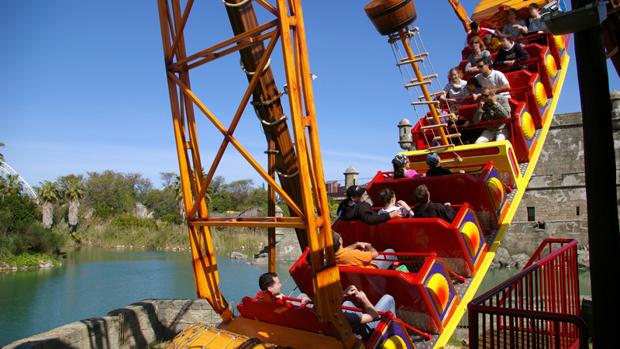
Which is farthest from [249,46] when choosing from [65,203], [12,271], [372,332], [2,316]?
[65,203]

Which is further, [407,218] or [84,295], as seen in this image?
[84,295]

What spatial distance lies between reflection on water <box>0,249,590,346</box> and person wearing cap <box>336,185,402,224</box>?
574 cm

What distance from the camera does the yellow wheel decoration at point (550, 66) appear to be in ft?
26.8

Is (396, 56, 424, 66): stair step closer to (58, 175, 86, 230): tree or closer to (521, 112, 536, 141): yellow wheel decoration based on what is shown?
(521, 112, 536, 141): yellow wheel decoration

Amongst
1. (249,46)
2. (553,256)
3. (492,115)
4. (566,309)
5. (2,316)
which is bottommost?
(2,316)

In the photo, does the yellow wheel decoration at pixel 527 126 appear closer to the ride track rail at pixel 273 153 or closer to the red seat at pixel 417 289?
the ride track rail at pixel 273 153

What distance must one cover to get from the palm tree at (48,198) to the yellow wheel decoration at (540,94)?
34.8m

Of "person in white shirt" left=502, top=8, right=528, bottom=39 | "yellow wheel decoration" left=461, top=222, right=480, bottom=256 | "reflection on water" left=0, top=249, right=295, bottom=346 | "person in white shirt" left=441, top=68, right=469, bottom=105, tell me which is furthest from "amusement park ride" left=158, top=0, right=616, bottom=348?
"reflection on water" left=0, top=249, right=295, bottom=346

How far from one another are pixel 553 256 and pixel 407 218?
1.48 m

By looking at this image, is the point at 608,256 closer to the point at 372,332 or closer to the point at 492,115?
the point at 372,332

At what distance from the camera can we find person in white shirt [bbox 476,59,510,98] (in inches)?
288

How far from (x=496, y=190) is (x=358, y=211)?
172cm

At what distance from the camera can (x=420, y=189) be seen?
5.34 metres

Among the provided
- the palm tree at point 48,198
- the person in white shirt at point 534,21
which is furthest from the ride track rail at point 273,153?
the palm tree at point 48,198
